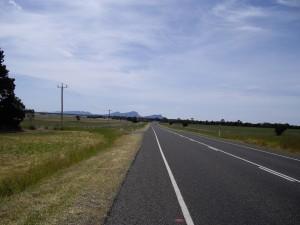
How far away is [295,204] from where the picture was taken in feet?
31.7

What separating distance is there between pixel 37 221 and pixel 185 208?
2881 millimetres

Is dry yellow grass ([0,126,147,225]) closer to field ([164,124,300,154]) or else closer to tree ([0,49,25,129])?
field ([164,124,300,154])

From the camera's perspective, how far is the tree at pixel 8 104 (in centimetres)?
6838

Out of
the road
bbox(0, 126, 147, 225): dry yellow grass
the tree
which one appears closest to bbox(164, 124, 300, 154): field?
the road

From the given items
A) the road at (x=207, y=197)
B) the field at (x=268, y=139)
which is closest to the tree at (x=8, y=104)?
the field at (x=268, y=139)

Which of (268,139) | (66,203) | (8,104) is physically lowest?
(66,203)

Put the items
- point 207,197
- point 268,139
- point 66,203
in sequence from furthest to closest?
point 268,139
point 207,197
point 66,203

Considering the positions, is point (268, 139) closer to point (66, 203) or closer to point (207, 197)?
point (207, 197)

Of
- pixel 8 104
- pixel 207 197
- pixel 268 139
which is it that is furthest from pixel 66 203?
pixel 8 104

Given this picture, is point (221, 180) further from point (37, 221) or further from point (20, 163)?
point (20, 163)

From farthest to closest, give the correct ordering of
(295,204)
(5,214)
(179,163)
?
(179,163)
(295,204)
(5,214)

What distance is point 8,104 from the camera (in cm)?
6862

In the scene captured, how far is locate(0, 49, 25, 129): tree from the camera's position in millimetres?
68375

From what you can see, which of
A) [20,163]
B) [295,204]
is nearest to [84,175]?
[295,204]
